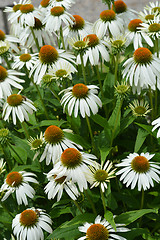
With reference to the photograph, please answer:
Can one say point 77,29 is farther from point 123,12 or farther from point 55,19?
point 123,12

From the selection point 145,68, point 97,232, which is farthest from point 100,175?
point 145,68

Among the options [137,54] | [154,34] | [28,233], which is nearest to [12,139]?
[28,233]

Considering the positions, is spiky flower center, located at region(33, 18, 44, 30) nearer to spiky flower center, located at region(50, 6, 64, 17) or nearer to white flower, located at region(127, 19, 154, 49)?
spiky flower center, located at region(50, 6, 64, 17)

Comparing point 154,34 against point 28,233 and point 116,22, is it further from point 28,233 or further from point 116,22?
point 28,233

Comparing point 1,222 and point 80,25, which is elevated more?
point 80,25

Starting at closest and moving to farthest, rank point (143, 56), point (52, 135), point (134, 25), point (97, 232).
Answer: point (97, 232) < point (52, 135) < point (143, 56) < point (134, 25)

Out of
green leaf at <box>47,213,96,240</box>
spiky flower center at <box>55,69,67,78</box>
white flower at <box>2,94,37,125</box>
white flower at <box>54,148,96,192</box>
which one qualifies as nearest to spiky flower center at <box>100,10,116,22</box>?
spiky flower center at <box>55,69,67,78</box>
